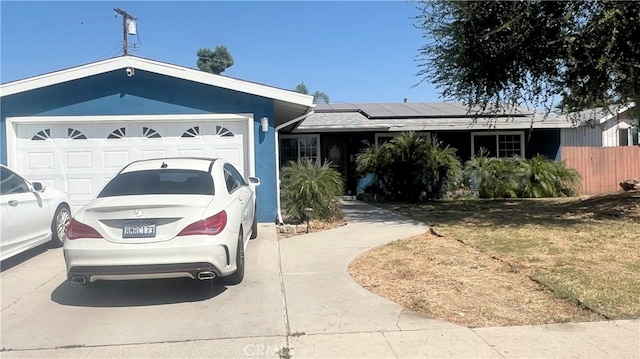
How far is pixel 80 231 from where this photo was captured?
5230 mm

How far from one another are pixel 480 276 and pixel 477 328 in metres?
1.89

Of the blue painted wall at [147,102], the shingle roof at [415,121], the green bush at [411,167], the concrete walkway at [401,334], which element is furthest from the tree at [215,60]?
the concrete walkway at [401,334]

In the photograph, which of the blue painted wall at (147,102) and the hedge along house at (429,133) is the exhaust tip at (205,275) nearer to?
the blue painted wall at (147,102)

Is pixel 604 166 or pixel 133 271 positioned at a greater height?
pixel 604 166

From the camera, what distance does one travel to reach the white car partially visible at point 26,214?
661cm

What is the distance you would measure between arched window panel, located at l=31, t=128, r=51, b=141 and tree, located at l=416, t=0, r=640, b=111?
29.2 feet

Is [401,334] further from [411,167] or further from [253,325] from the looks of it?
[411,167]

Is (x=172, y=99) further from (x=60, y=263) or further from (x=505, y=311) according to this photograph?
(x=505, y=311)

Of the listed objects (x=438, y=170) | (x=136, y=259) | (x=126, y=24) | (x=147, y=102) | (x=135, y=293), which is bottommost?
(x=135, y=293)

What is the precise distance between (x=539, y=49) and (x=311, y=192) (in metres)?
5.77

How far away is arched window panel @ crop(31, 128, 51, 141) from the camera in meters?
10.4

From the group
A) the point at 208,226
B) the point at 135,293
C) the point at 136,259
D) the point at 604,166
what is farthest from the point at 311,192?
the point at 604,166

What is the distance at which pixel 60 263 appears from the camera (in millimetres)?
7332

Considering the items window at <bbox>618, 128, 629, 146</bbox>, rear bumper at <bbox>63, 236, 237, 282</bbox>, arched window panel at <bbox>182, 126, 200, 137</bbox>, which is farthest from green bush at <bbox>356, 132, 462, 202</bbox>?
rear bumper at <bbox>63, 236, 237, 282</bbox>
